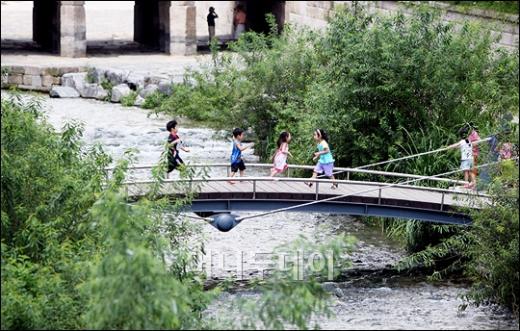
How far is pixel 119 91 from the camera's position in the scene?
41.6 metres

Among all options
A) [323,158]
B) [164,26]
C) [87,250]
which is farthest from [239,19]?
[87,250]

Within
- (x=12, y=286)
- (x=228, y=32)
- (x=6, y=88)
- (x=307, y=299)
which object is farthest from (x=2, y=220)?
(x=228, y=32)

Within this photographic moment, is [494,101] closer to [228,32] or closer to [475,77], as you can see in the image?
[475,77]

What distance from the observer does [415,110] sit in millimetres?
29984

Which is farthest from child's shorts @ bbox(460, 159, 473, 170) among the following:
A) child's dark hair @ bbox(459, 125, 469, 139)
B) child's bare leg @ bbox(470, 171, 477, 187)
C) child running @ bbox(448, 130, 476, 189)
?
child's dark hair @ bbox(459, 125, 469, 139)

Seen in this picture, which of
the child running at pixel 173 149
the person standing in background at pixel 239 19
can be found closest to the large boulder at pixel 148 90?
the person standing in background at pixel 239 19

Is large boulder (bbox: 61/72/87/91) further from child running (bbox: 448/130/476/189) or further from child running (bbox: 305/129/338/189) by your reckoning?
child running (bbox: 448/130/476/189)

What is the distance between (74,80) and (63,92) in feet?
1.83

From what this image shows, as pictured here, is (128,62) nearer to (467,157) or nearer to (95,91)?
(95,91)

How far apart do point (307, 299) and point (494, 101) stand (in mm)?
11490

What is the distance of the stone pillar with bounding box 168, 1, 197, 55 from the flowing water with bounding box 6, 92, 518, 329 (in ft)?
30.1

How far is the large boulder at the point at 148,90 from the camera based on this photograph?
41219 millimetres

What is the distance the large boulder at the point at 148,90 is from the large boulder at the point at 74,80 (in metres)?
1.89

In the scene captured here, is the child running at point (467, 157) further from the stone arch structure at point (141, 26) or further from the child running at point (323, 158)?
A: the stone arch structure at point (141, 26)
